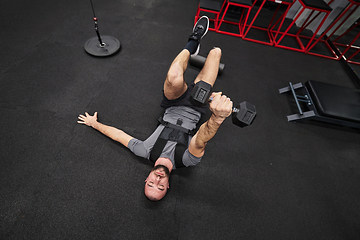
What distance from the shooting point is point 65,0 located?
3.50 m

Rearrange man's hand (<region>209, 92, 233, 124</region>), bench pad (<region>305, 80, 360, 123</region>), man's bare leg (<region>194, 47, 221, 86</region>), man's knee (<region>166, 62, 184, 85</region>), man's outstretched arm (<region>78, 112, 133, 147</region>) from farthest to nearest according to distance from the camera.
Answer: bench pad (<region>305, 80, 360, 123</region>)
man's bare leg (<region>194, 47, 221, 86</region>)
man's outstretched arm (<region>78, 112, 133, 147</region>)
man's knee (<region>166, 62, 184, 85</region>)
man's hand (<region>209, 92, 233, 124</region>)

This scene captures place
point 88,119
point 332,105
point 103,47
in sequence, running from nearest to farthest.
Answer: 1. point 88,119
2. point 332,105
3. point 103,47

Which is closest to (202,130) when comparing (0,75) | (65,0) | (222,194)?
(222,194)

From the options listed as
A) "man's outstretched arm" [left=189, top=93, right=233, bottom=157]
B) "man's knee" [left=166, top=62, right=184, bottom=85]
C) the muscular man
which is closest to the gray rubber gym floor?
the muscular man

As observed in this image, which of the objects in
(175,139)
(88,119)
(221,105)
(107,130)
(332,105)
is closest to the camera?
(221,105)

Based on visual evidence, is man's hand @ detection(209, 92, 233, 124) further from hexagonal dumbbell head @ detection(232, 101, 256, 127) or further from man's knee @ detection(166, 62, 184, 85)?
man's knee @ detection(166, 62, 184, 85)

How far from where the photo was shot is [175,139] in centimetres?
→ 167

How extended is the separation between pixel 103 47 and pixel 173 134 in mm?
2134

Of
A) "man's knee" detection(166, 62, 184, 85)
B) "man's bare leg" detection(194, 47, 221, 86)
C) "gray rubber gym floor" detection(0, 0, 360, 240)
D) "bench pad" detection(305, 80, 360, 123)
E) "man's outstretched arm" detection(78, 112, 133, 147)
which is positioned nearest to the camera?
"man's knee" detection(166, 62, 184, 85)

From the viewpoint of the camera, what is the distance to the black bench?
81.9 inches

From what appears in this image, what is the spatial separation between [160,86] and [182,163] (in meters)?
1.35

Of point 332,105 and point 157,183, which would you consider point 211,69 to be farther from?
point 332,105

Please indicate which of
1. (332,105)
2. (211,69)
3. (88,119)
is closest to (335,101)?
(332,105)

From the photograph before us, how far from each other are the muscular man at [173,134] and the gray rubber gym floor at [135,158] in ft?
0.81
